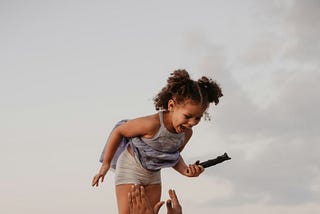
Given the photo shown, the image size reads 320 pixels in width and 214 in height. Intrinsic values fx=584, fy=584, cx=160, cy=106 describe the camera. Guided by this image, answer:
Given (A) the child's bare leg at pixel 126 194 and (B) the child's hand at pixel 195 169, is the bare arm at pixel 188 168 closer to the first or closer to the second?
(B) the child's hand at pixel 195 169

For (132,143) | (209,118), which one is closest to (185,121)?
(209,118)

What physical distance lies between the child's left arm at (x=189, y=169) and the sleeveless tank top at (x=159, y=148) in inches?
5.9

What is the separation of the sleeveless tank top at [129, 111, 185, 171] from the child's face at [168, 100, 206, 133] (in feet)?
0.72

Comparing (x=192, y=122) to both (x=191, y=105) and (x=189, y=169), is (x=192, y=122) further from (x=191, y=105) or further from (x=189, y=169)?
(x=189, y=169)

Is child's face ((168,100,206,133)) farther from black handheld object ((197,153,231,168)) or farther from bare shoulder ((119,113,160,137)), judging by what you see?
black handheld object ((197,153,231,168))

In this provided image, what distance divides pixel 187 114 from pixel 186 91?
26cm

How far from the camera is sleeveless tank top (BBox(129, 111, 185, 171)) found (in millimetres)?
5969

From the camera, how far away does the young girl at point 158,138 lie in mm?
5773

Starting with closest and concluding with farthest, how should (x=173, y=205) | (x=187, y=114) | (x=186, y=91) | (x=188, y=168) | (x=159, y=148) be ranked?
(x=173, y=205) < (x=187, y=114) < (x=186, y=91) < (x=188, y=168) < (x=159, y=148)

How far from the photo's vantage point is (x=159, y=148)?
19.8 ft

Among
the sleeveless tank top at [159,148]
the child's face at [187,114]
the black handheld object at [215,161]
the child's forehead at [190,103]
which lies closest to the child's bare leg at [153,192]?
the sleeveless tank top at [159,148]

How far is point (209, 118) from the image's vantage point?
5.86 m

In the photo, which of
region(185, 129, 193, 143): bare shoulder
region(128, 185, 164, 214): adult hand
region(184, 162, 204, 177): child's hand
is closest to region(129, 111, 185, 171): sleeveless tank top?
region(185, 129, 193, 143): bare shoulder

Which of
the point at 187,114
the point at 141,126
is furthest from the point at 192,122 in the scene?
the point at 141,126
